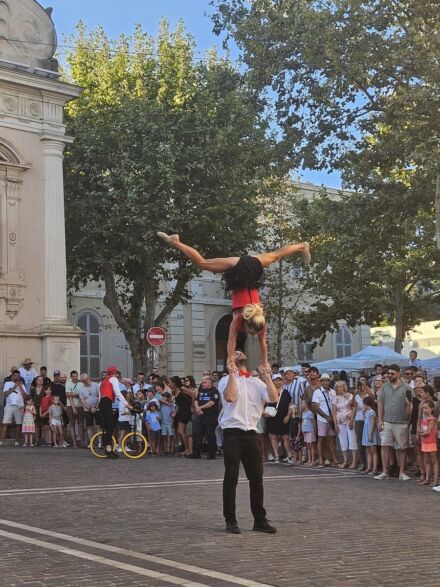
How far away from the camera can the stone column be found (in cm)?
2841

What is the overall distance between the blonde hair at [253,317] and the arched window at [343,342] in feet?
135

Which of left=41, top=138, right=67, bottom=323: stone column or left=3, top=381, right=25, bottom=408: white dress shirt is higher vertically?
left=41, top=138, right=67, bottom=323: stone column

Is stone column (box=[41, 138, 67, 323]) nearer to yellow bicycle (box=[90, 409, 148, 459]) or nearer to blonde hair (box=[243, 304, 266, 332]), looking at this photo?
yellow bicycle (box=[90, 409, 148, 459])

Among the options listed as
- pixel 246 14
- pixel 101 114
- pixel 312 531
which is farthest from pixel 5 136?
pixel 312 531

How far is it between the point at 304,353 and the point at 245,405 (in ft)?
126

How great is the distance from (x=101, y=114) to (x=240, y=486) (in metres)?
21.3

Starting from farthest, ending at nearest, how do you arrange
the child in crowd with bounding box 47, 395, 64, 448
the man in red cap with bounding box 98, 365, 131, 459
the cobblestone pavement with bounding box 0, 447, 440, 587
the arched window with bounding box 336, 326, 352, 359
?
1. the arched window with bounding box 336, 326, 352, 359
2. the child in crowd with bounding box 47, 395, 64, 448
3. the man in red cap with bounding box 98, 365, 131, 459
4. the cobblestone pavement with bounding box 0, 447, 440, 587

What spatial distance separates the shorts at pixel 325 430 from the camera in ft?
61.7

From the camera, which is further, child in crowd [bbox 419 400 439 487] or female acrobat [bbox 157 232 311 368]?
child in crowd [bbox 419 400 439 487]

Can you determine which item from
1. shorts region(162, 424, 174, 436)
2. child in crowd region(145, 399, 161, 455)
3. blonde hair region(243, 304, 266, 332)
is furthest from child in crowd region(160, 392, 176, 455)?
blonde hair region(243, 304, 266, 332)

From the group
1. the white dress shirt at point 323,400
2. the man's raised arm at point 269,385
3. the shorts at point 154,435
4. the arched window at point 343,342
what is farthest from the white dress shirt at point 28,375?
the arched window at point 343,342

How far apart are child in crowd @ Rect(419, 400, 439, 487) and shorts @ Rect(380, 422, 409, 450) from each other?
33.9 inches

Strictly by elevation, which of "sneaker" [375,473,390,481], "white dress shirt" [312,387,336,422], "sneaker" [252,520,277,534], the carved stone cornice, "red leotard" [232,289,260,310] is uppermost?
the carved stone cornice

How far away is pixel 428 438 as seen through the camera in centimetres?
1553
